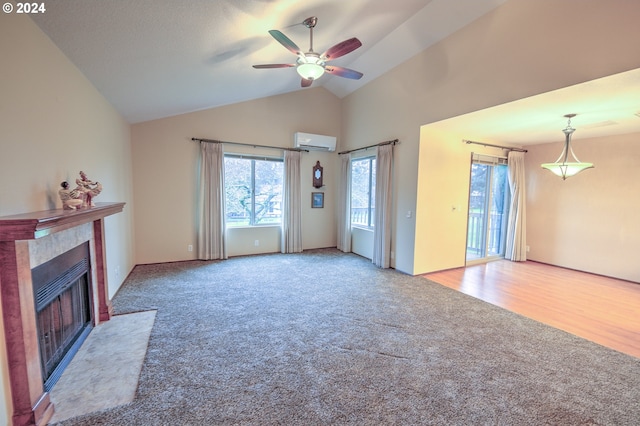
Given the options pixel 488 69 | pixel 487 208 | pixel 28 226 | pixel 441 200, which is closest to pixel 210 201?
pixel 28 226

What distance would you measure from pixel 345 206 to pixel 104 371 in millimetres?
4838

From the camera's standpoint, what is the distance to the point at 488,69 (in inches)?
127

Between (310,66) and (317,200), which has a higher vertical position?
(310,66)

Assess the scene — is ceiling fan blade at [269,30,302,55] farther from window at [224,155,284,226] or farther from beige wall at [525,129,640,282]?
beige wall at [525,129,640,282]

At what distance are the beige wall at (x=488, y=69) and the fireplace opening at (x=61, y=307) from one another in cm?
429

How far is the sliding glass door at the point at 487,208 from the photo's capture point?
5340 mm

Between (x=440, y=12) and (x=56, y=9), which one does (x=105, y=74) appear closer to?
(x=56, y=9)

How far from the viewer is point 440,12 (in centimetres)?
339

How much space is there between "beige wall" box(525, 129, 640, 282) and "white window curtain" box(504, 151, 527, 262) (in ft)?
0.85

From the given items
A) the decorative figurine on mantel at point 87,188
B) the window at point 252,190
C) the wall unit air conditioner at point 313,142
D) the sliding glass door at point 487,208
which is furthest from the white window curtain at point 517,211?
the decorative figurine on mantel at point 87,188

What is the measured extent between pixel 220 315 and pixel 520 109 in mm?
4351

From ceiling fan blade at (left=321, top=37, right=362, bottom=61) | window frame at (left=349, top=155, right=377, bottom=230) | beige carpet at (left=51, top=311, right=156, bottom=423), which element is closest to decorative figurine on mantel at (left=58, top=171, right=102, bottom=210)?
beige carpet at (left=51, top=311, right=156, bottom=423)

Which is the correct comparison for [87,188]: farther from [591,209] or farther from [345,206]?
[591,209]

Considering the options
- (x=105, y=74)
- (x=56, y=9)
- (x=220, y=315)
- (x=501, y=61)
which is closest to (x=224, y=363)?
(x=220, y=315)
